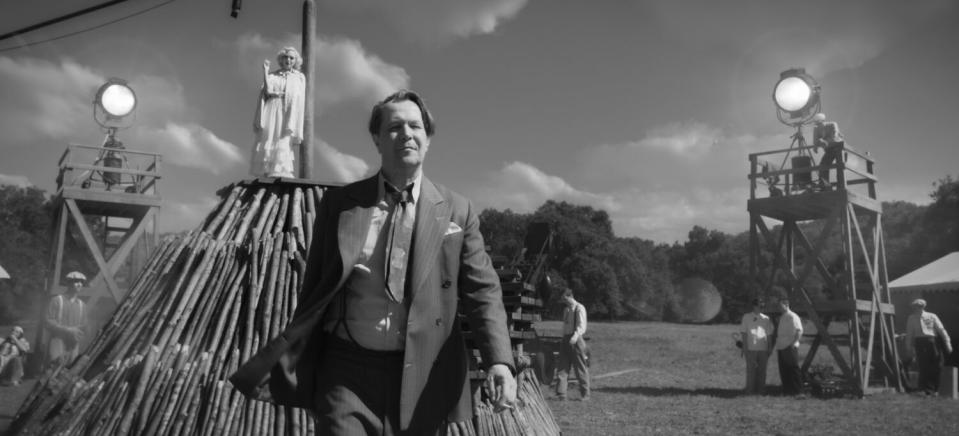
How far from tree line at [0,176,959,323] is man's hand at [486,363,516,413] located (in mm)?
16944

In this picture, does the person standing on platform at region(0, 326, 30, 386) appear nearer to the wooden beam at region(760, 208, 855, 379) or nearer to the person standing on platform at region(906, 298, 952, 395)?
the wooden beam at region(760, 208, 855, 379)

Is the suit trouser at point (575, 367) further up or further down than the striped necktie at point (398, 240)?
further down

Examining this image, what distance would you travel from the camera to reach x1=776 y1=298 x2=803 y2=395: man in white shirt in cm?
1557

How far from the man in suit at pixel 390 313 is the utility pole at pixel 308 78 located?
19.6 feet

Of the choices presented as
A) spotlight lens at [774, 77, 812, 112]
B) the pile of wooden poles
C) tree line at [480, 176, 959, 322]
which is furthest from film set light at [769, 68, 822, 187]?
tree line at [480, 176, 959, 322]

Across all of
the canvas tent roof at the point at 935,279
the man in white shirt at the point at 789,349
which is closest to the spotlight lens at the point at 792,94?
the man in white shirt at the point at 789,349

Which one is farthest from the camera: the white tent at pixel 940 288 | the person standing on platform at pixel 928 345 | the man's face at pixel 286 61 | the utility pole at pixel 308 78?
the white tent at pixel 940 288

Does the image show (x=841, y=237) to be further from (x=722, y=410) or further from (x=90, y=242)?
(x=90, y=242)

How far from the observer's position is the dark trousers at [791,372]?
15.5m

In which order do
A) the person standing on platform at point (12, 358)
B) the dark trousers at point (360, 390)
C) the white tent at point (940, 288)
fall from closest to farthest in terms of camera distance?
1. the dark trousers at point (360, 390)
2. the person standing on platform at point (12, 358)
3. the white tent at point (940, 288)

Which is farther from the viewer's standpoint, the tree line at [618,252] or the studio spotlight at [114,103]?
the tree line at [618,252]

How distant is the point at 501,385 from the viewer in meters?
3.03

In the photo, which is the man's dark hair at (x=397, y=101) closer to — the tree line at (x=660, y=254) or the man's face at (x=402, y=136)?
the man's face at (x=402, y=136)

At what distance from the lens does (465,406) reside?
323 centimetres
